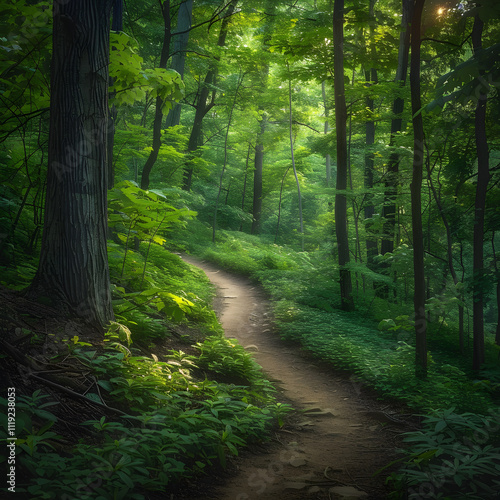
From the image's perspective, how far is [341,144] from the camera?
9164 millimetres

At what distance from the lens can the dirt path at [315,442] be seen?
2828 mm

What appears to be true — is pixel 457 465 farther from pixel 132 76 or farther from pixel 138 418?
pixel 132 76

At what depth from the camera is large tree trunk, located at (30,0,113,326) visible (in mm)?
3598

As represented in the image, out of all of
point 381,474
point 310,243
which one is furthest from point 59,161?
point 310,243

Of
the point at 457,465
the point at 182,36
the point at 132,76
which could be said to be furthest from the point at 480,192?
the point at 182,36

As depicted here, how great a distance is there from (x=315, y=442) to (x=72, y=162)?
3836 mm

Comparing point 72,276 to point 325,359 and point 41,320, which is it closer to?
point 41,320

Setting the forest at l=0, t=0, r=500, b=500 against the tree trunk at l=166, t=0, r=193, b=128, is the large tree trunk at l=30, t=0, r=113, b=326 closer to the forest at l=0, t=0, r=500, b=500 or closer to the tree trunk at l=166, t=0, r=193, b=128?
the forest at l=0, t=0, r=500, b=500

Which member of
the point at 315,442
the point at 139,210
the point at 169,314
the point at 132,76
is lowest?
the point at 315,442

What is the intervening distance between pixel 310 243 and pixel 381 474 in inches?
862

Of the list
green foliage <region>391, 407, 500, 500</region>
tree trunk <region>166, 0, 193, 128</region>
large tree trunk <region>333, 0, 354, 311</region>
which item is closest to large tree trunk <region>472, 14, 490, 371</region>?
large tree trunk <region>333, 0, 354, 311</region>

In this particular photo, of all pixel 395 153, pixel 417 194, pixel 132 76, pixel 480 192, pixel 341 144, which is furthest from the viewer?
pixel 395 153

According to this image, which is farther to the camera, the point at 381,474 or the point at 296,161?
the point at 296,161

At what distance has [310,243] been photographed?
24.7 meters
